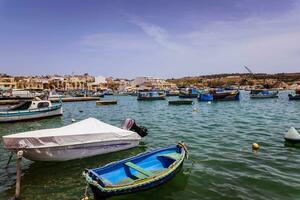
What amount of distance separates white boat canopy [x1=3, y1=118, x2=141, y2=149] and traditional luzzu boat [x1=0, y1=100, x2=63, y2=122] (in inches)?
884

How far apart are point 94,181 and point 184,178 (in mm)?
5163

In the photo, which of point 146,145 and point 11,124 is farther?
point 11,124

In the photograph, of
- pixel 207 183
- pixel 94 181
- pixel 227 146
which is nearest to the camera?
pixel 94 181

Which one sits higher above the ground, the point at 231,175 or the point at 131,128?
the point at 131,128

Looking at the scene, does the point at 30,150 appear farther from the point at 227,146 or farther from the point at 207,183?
the point at 227,146

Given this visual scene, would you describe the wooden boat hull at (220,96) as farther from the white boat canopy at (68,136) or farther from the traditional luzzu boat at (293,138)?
the white boat canopy at (68,136)

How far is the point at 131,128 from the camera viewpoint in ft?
64.0

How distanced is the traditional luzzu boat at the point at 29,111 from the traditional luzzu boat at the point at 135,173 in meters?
28.2

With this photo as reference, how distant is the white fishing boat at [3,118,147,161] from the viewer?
1327 cm

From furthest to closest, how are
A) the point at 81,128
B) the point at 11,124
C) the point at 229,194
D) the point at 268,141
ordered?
1. the point at 11,124
2. the point at 268,141
3. the point at 81,128
4. the point at 229,194

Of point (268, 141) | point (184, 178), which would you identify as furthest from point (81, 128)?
point (268, 141)

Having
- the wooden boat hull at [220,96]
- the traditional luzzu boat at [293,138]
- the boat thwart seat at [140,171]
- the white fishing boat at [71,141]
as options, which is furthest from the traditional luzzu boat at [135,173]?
the wooden boat hull at [220,96]

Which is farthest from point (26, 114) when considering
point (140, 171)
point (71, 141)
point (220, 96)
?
point (220, 96)

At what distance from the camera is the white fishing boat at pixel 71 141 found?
13.3 m
